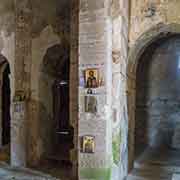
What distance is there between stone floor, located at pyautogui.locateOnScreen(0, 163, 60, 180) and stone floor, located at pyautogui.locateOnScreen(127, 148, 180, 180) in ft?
5.85

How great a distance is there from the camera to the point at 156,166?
6.20 metres

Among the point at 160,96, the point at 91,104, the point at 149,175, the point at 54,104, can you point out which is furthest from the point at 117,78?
the point at 160,96

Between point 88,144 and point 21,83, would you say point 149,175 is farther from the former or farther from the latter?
point 21,83

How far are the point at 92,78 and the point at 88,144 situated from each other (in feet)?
3.48

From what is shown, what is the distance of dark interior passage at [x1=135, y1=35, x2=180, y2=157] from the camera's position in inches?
327

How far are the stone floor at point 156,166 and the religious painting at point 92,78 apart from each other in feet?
6.83

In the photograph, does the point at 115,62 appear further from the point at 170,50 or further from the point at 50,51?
the point at 170,50

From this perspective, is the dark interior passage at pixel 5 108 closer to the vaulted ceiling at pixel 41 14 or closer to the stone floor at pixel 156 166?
the vaulted ceiling at pixel 41 14

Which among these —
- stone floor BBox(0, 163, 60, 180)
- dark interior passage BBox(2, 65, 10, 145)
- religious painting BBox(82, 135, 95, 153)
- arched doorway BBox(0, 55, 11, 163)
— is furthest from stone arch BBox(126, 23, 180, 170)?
dark interior passage BBox(2, 65, 10, 145)

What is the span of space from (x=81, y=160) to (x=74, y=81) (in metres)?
1.71

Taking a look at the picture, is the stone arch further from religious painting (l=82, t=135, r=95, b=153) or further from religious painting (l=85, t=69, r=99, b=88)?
religious painting (l=82, t=135, r=95, b=153)

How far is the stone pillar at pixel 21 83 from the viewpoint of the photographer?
268 inches

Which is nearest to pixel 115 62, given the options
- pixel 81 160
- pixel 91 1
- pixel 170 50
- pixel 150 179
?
pixel 91 1

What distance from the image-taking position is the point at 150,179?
5.50 m
